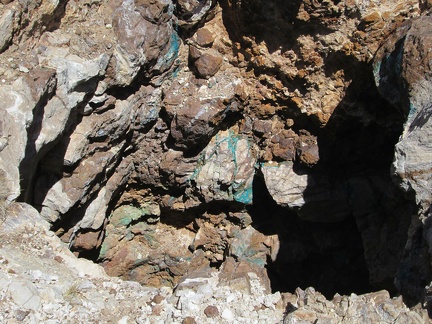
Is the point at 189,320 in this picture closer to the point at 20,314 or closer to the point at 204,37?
the point at 20,314

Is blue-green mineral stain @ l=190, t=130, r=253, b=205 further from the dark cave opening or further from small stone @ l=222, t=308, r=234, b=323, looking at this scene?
small stone @ l=222, t=308, r=234, b=323

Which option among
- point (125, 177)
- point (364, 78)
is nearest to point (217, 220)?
point (125, 177)

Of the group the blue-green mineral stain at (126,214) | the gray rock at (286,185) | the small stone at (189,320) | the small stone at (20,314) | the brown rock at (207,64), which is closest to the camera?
the small stone at (20,314)

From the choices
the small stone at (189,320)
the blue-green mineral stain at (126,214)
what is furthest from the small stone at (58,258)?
the blue-green mineral stain at (126,214)

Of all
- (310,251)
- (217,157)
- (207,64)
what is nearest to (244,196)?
Answer: (217,157)

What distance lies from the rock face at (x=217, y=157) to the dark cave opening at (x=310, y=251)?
0.02 meters

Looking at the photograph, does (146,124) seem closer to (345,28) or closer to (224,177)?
(224,177)

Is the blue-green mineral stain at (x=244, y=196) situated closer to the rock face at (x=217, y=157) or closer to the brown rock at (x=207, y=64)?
the rock face at (x=217, y=157)

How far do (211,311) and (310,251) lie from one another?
2.65 metres

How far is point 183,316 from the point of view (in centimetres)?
356

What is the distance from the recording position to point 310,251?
6004mm

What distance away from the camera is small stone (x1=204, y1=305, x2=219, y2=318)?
357 cm

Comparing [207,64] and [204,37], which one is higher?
[204,37]

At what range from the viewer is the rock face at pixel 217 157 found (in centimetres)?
365
